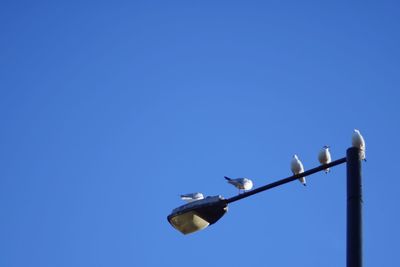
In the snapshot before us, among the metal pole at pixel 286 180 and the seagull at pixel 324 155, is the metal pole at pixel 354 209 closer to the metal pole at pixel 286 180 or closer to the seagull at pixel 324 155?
the metal pole at pixel 286 180

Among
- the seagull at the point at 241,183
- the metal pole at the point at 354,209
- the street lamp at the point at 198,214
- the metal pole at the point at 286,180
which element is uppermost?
the seagull at the point at 241,183

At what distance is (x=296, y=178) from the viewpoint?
24.1 feet

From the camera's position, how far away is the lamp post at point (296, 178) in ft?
20.1

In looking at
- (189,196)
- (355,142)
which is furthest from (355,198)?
(355,142)

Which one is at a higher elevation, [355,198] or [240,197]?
[240,197]

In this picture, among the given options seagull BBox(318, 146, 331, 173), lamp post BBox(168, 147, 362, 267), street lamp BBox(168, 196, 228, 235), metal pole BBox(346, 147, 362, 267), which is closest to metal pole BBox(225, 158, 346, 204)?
lamp post BBox(168, 147, 362, 267)

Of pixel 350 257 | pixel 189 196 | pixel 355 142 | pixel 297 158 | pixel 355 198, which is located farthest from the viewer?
pixel 297 158

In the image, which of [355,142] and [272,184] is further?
[355,142]

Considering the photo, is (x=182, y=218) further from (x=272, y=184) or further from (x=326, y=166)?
(x=326, y=166)

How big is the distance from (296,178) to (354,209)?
3.55 ft

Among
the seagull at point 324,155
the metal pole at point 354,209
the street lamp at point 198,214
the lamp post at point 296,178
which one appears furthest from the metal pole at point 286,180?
the seagull at point 324,155

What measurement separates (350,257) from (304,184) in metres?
14.8

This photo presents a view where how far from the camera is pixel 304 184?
2067 centimetres

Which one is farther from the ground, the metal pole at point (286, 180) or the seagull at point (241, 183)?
the seagull at point (241, 183)
